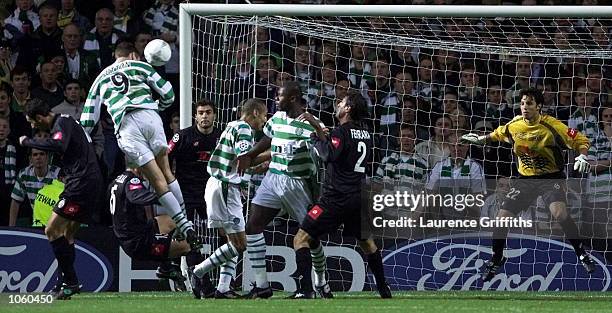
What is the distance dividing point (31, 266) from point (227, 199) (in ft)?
9.53

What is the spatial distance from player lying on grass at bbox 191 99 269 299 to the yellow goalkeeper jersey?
2.78 m

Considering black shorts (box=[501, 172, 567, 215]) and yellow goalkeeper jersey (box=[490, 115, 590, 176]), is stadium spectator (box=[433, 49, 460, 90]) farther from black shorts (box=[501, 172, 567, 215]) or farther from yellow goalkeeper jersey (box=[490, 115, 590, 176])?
black shorts (box=[501, 172, 567, 215])

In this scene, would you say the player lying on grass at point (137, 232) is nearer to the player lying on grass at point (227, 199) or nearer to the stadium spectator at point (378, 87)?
the player lying on grass at point (227, 199)

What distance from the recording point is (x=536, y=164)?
560 inches

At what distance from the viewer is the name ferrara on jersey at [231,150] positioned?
42.8 feet

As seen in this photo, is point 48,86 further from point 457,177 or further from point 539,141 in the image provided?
point 539,141

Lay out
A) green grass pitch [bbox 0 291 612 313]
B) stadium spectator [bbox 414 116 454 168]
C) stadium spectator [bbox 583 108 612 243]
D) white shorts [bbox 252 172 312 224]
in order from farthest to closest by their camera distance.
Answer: stadium spectator [bbox 414 116 454 168]
stadium spectator [bbox 583 108 612 243]
white shorts [bbox 252 172 312 224]
green grass pitch [bbox 0 291 612 313]

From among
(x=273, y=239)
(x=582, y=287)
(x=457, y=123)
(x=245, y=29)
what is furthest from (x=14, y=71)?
(x=582, y=287)

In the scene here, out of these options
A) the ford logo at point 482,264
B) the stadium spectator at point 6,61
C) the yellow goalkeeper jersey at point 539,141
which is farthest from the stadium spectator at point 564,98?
the stadium spectator at point 6,61

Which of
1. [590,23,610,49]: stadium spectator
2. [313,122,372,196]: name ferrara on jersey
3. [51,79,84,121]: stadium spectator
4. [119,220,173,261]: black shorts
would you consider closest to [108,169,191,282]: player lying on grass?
[119,220,173,261]: black shorts

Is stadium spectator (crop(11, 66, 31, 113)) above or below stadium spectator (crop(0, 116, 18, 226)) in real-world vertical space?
above

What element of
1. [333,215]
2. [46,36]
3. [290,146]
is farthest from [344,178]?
[46,36]

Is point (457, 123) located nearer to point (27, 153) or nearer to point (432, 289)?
point (432, 289)

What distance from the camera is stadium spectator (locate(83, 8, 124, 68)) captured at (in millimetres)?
17469
